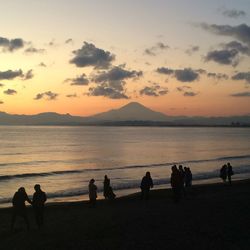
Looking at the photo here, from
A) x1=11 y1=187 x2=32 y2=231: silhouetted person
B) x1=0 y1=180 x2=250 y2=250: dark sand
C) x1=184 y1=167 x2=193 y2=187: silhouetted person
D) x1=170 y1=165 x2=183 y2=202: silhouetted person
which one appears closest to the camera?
x1=0 y1=180 x2=250 y2=250: dark sand

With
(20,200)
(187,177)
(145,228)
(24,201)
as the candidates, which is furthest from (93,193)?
Result: (187,177)

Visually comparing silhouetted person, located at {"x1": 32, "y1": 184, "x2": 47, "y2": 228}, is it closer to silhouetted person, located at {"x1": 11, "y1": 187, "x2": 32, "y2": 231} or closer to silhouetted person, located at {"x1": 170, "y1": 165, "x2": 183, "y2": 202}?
silhouetted person, located at {"x1": 11, "y1": 187, "x2": 32, "y2": 231}

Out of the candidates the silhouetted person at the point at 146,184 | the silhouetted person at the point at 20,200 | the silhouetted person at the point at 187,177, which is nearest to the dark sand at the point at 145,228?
the silhouetted person at the point at 20,200

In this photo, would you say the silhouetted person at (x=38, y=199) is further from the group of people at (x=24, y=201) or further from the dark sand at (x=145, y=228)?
the dark sand at (x=145, y=228)

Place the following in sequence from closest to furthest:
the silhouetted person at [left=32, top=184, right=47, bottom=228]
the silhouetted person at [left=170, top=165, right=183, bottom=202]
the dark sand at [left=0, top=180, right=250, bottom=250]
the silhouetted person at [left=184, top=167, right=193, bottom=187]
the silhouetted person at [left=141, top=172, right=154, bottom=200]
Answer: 1. the dark sand at [left=0, top=180, right=250, bottom=250]
2. the silhouetted person at [left=32, top=184, right=47, bottom=228]
3. the silhouetted person at [left=170, top=165, right=183, bottom=202]
4. the silhouetted person at [left=141, top=172, right=154, bottom=200]
5. the silhouetted person at [left=184, top=167, right=193, bottom=187]

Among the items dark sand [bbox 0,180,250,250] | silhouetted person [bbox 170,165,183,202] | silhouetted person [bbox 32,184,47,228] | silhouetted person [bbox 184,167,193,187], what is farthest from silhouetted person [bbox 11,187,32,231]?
silhouetted person [bbox 184,167,193,187]

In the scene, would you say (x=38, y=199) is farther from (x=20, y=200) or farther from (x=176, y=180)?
(x=176, y=180)

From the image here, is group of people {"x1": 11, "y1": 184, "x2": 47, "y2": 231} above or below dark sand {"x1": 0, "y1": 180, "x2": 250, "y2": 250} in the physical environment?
above

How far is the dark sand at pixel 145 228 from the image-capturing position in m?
11.9

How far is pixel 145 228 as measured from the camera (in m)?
13.7

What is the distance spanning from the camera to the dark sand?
1188cm

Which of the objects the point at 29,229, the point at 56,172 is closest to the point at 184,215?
the point at 29,229

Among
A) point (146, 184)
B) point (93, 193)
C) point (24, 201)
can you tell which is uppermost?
point (24, 201)

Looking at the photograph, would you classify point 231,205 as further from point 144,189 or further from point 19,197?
point 19,197
